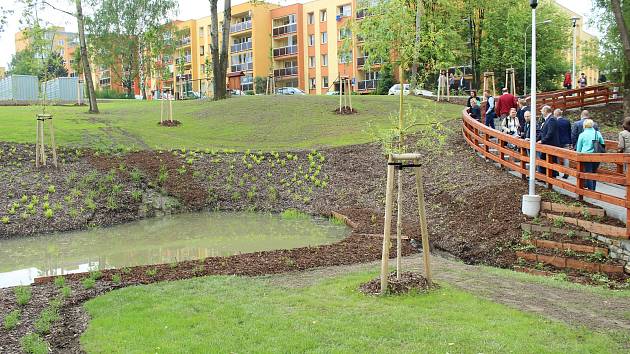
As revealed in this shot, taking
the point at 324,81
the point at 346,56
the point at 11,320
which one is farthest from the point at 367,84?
the point at 11,320

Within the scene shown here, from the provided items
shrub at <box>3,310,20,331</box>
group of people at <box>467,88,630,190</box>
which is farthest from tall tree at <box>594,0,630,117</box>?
shrub at <box>3,310,20,331</box>

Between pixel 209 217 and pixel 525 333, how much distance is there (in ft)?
40.9

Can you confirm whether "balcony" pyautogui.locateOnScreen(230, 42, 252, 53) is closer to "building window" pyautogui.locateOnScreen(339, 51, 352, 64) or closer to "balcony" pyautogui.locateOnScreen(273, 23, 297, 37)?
"balcony" pyautogui.locateOnScreen(273, 23, 297, 37)

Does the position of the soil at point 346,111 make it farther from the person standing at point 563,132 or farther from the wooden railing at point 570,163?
the person standing at point 563,132

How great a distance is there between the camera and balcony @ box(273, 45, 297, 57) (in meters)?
69.2

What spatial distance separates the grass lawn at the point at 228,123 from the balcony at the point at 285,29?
3782 cm

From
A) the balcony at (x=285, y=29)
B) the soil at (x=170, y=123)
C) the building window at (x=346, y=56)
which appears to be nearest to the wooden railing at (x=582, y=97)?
the soil at (x=170, y=123)

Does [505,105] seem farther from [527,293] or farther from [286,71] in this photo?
[286,71]

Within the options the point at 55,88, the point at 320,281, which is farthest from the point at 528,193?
the point at 55,88

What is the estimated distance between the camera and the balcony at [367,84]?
59.2 metres

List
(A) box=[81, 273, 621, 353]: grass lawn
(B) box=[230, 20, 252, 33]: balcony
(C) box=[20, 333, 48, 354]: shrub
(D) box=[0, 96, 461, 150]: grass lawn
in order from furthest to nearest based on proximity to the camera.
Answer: (B) box=[230, 20, 252, 33]: balcony
(D) box=[0, 96, 461, 150]: grass lawn
(C) box=[20, 333, 48, 354]: shrub
(A) box=[81, 273, 621, 353]: grass lawn

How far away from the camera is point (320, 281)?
9.17 m

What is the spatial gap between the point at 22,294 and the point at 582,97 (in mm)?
25705

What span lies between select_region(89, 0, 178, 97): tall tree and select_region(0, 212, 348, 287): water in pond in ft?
174
